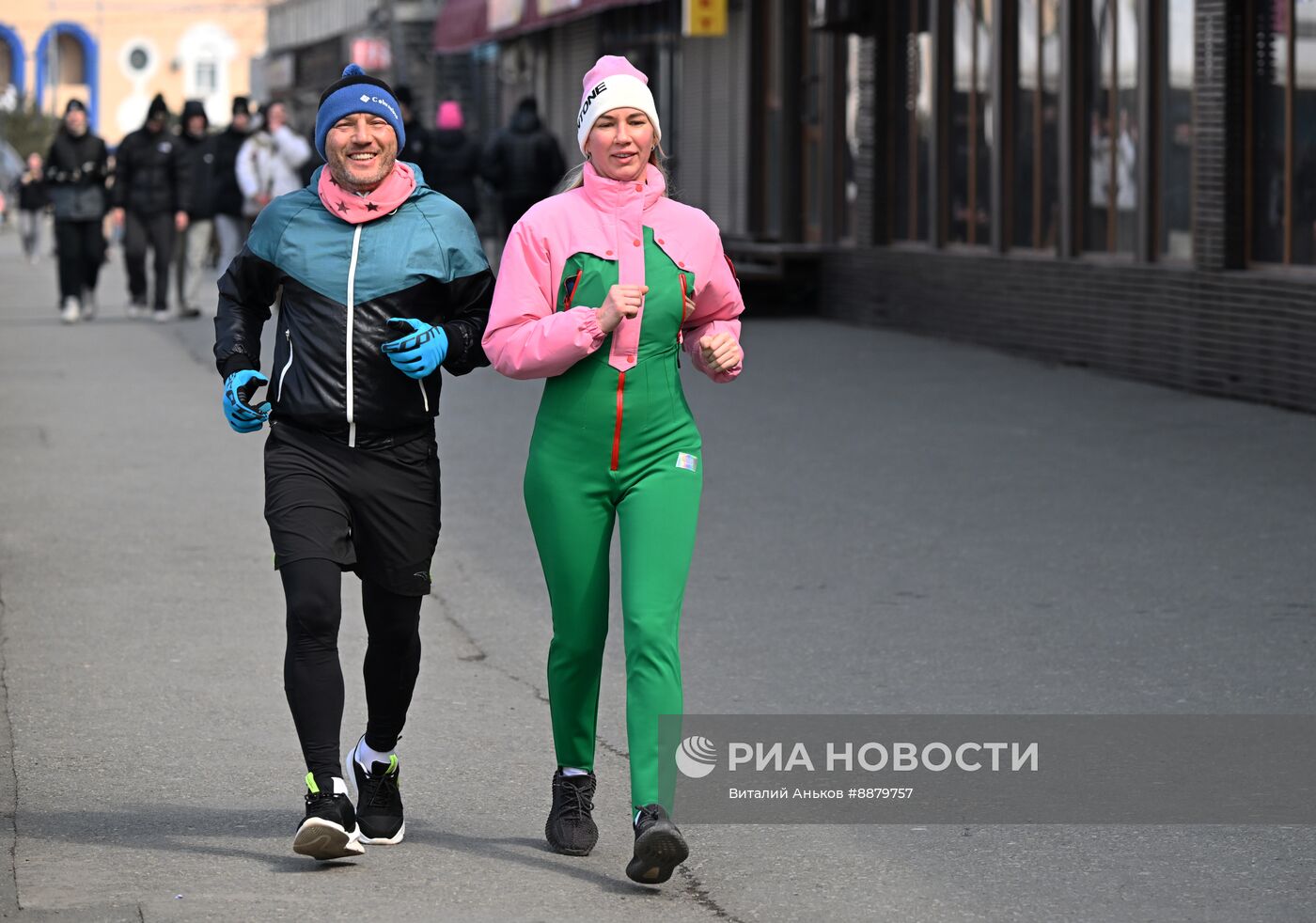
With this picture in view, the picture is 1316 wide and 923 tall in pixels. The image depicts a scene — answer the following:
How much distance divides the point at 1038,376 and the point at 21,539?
8212 mm

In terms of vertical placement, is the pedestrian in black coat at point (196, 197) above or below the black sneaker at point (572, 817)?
above

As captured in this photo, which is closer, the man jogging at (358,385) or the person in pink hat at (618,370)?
the person in pink hat at (618,370)

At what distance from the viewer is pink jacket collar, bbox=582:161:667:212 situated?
5414 millimetres

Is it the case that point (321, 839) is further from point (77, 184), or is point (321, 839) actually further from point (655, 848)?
point (77, 184)

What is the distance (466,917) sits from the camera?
501cm

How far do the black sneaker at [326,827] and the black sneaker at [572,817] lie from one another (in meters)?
0.42

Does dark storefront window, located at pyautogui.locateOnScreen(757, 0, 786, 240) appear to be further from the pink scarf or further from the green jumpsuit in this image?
the green jumpsuit

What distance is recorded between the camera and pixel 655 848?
5.09 meters

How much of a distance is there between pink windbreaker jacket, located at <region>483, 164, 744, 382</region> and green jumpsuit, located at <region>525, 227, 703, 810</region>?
0.03 m

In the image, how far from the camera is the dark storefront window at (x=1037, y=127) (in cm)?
1820

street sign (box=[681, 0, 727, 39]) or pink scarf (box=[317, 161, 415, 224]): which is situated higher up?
street sign (box=[681, 0, 727, 39])

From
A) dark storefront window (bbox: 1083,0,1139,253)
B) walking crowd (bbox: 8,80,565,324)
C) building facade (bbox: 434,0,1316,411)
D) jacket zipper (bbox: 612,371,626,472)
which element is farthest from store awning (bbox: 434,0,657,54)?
jacket zipper (bbox: 612,371,626,472)

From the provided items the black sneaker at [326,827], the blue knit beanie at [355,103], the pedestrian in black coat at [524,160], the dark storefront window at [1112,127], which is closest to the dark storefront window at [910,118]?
the dark storefront window at [1112,127]

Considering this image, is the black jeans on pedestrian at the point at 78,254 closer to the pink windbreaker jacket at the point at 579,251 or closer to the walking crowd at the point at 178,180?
the walking crowd at the point at 178,180
